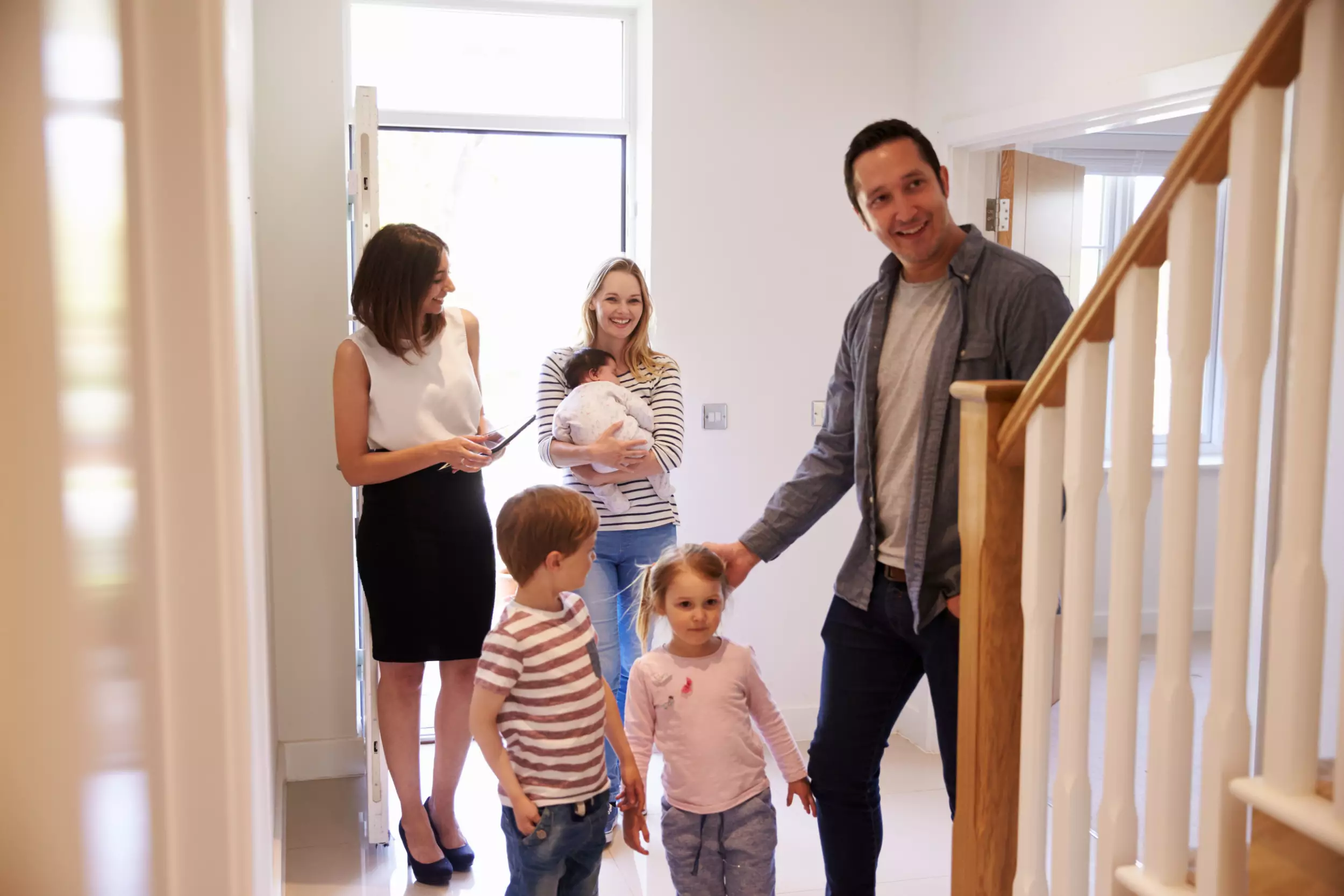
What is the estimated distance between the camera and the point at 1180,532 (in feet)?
4.19

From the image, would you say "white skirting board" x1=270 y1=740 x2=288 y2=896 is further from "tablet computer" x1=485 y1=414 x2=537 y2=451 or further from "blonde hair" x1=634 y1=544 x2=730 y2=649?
"tablet computer" x1=485 y1=414 x2=537 y2=451

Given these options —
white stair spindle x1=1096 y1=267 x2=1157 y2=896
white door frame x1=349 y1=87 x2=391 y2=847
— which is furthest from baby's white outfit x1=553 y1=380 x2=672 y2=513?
white stair spindle x1=1096 y1=267 x2=1157 y2=896

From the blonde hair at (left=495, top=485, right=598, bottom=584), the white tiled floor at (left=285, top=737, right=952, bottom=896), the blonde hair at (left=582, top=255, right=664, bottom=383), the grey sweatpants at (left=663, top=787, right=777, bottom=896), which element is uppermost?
the blonde hair at (left=582, top=255, right=664, bottom=383)

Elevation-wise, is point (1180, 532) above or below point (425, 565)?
above

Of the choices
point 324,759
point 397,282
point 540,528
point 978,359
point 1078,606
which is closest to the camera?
point 1078,606

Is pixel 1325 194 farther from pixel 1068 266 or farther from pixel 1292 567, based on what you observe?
pixel 1068 266

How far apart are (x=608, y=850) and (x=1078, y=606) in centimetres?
197

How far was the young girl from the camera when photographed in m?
2.02

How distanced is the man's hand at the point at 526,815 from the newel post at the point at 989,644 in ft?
2.38

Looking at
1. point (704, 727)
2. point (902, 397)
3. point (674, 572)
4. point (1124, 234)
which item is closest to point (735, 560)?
point (674, 572)

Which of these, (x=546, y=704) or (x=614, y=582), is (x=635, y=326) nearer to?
(x=614, y=582)

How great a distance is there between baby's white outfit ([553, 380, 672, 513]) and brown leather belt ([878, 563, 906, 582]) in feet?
3.33

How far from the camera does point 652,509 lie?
2.93m

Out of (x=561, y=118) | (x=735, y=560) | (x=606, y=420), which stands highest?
(x=561, y=118)
